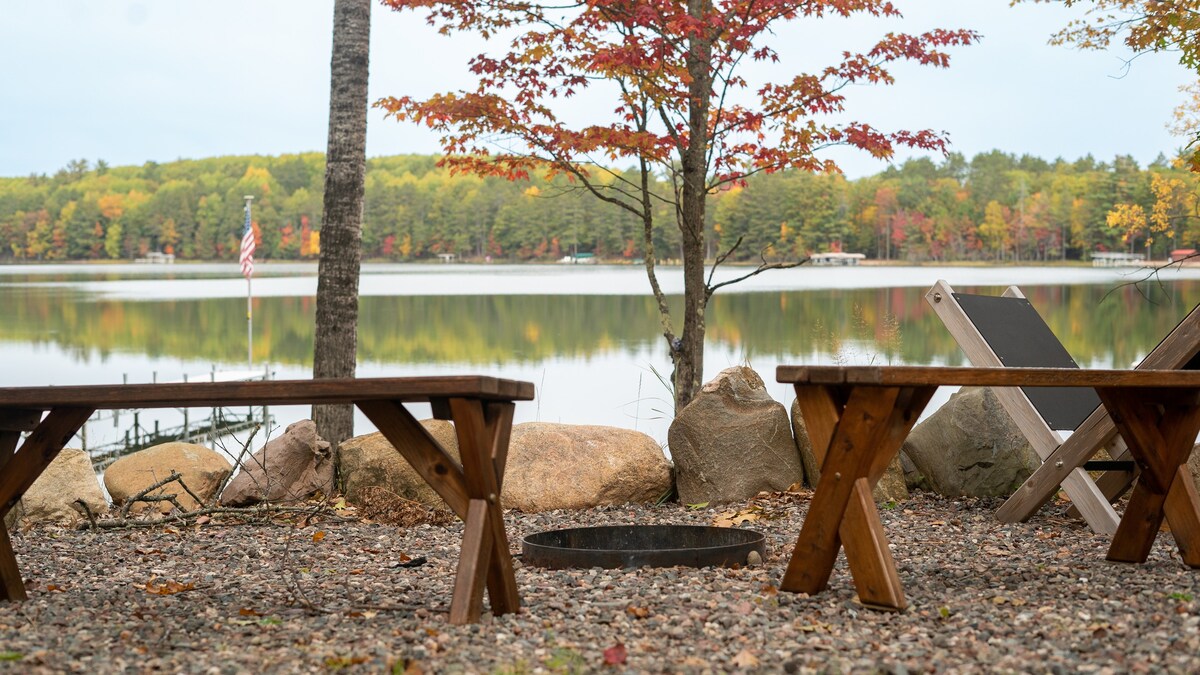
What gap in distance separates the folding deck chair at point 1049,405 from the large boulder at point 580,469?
5.95ft

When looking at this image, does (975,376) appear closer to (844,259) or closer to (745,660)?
(745,660)

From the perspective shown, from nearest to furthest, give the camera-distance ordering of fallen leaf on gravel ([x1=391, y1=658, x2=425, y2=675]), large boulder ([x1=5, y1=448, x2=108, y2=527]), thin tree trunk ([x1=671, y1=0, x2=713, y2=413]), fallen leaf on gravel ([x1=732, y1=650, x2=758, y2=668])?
fallen leaf on gravel ([x1=391, y1=658, x2=425, y2=675])
fallen leaf on gravel ([x1=732, y1=650, x2=758, y2=668])
large boulder ([x1=5, y1=448, x2=108, y2=527])
thin tree trunk ([x1=671, y1=0, x2=713, y2=413])

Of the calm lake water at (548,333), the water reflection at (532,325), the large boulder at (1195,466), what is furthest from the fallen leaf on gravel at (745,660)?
the water reflection at (532,325)

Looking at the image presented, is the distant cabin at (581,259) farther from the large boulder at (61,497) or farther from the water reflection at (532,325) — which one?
the large boulder at (61,497)

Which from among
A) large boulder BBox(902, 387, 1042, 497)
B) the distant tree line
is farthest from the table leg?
the distant tree line

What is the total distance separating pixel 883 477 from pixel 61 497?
441 cm

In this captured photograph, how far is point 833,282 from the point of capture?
2144 inches

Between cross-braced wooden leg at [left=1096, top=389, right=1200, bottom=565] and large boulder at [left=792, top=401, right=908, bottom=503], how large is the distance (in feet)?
6.57

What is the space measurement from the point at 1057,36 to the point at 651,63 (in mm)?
4990

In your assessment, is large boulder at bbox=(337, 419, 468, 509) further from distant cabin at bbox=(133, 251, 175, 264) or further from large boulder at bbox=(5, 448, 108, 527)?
distant cabin at bbox=(133, 251, 175, 264)

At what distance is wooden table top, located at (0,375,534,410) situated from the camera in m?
3.18

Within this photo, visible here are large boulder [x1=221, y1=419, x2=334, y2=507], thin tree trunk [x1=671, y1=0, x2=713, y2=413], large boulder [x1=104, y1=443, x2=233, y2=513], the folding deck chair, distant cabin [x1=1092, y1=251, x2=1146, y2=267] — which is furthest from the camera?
distant cabin [x1=1092, y1=251, x2=1146, y2=267]

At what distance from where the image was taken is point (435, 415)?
3.49 meters

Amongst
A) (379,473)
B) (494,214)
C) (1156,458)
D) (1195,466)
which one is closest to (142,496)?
(379,473)
